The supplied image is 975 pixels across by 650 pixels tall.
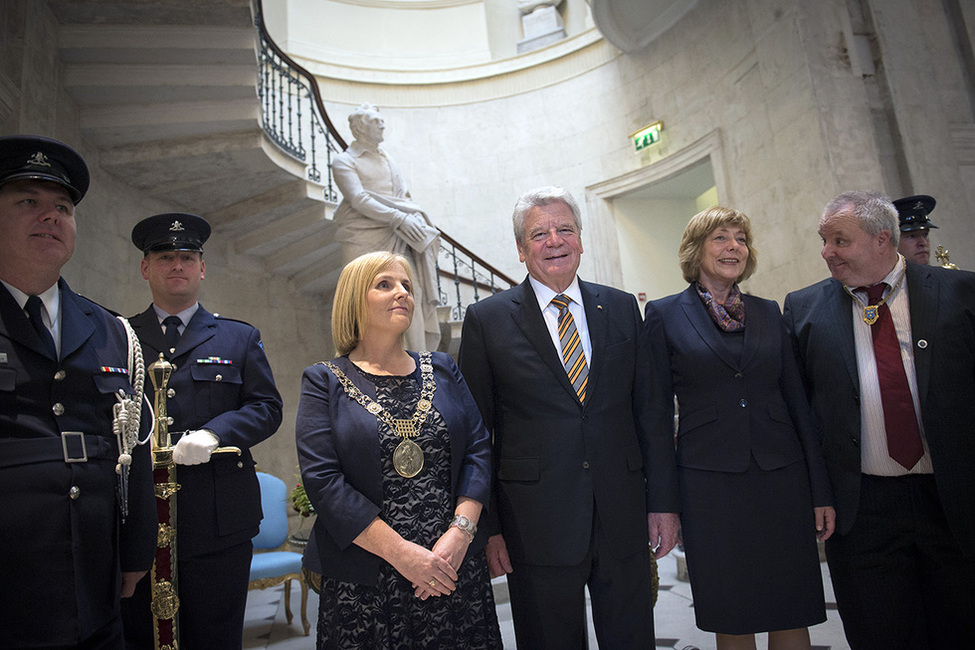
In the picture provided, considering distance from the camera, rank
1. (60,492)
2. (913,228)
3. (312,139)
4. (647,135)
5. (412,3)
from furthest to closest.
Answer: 1. (412,3)
2. (647,135)
3. (312,139)
4. (913,228)
5. (60,492)

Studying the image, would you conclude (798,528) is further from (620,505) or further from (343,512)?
(343,512)

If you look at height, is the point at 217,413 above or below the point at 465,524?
above

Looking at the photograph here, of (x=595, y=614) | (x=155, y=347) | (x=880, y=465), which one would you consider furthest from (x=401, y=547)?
(x=880, y=465)

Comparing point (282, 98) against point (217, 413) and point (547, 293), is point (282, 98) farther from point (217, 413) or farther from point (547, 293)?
point (547, 293)

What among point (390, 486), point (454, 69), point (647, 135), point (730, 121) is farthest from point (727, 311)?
point (454, 69)

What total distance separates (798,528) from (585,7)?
931 cm

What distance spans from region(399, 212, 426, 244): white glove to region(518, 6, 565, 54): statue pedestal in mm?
6838

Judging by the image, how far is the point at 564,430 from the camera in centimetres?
177

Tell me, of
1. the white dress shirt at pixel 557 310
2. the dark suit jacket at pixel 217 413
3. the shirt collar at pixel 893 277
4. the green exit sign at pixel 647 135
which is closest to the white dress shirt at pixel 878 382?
the shirt collar at pixel 893 277

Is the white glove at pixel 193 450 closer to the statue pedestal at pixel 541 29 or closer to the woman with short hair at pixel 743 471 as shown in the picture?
the woman with short hair at pixel 743 471

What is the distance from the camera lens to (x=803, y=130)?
19.4 ft

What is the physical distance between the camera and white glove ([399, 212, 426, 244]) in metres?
4.07

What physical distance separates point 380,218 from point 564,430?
2697 mm

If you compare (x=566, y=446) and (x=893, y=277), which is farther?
(x=893, y=277)
